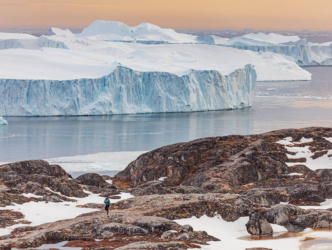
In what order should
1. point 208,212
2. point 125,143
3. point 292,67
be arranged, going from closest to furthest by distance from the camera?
point 208,212 → point 125,143 → point 292,67

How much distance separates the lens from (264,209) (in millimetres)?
18984

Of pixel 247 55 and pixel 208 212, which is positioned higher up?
pixel 247 55

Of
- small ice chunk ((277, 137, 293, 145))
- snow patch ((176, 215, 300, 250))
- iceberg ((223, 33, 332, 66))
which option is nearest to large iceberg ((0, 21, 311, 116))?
small ice chunk ((277, 137, 293, 145))

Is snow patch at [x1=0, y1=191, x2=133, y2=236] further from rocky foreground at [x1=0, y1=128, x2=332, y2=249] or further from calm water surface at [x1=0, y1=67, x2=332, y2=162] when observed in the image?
calm water surface at [x1=0, y1=67, x2=332, y2=162]

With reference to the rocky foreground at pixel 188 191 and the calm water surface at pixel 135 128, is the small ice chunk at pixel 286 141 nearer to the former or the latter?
the rocky foreground at pixel 188 191

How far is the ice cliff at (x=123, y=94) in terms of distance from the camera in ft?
191

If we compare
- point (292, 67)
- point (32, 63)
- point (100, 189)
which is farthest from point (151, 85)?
point (292, 67)

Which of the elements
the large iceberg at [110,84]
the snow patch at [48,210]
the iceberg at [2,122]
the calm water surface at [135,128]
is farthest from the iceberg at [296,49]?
the snow patch at [48,210]

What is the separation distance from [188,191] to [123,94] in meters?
37.7

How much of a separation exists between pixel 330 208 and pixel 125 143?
26429 mm

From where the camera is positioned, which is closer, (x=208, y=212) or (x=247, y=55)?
(x=208, y=212)

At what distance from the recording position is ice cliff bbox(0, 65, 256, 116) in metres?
58.2

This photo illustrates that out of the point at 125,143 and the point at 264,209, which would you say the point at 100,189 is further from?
the point at 125,143

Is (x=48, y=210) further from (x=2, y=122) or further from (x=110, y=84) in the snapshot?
(x=110, y=84)
